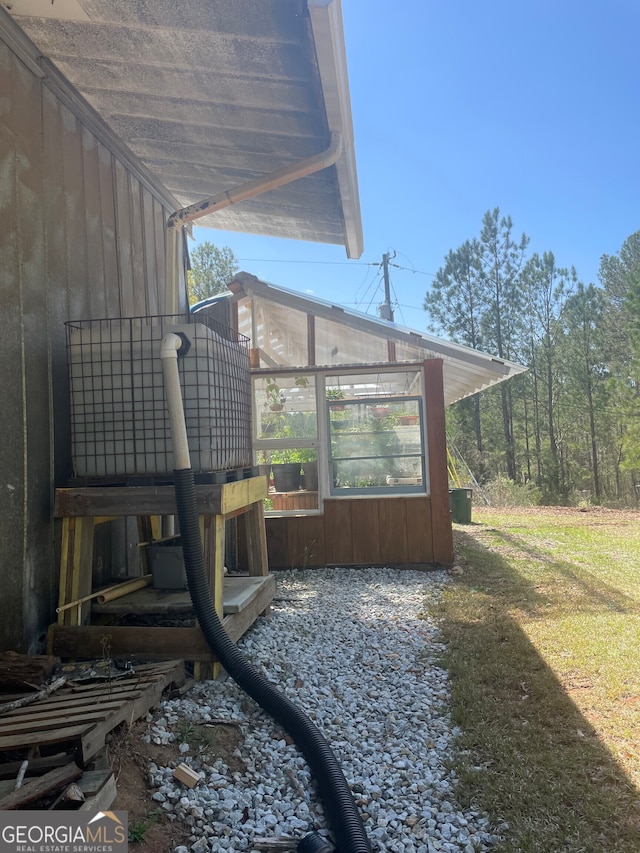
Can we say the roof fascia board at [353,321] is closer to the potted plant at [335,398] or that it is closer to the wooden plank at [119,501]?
the potted plant at [335,398]

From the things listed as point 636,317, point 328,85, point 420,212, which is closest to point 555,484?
point 636,317

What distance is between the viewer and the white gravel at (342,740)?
1653 millimetres

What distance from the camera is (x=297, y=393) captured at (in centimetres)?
560

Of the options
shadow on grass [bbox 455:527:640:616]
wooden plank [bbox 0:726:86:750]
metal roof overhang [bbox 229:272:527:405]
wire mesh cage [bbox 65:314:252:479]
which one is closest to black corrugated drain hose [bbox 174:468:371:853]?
wire mesh cage [bbox 65:314:252:479]

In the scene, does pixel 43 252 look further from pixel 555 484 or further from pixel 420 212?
pixel 420 212

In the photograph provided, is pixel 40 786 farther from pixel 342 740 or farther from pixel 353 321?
pixel 353 321

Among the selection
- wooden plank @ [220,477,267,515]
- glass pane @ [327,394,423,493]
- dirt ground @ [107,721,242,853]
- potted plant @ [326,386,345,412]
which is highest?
potted plant @ [326,386,345,412]

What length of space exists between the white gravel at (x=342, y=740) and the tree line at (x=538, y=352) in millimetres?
16008

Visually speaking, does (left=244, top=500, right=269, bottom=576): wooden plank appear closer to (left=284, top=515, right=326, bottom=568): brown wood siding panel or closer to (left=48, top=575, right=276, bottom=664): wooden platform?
(left=48, top=575, right=276, bottom=664): wooden platform

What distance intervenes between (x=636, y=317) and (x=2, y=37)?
15.3 metres

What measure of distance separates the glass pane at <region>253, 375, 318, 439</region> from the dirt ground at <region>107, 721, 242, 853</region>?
3.64m

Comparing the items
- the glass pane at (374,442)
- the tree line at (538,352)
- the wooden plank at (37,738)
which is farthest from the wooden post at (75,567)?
the tree line at (538,352)

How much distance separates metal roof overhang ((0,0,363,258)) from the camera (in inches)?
92.1

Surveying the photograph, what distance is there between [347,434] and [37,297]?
3432mm
